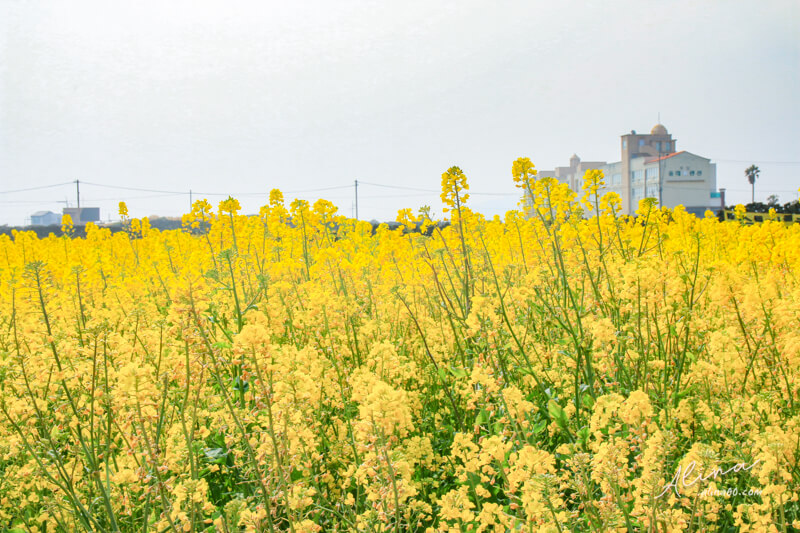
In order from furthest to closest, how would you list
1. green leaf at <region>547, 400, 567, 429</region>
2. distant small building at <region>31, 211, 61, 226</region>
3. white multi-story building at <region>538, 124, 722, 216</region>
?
distant small building at <region>31, 211, 61, 226</region>, white multi-story building at <region>538, 124, 722, 216</region>, green leaf at <region>547, 400, 567, 429</region>

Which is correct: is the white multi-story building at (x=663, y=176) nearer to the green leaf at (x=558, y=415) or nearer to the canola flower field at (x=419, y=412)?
the canola flower field at (x=419, y=412)

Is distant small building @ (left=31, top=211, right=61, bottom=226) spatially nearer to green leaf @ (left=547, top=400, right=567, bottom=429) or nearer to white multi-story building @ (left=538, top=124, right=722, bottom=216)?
white multi-story building @ (left=538, top=124, right=722, bottom=216)

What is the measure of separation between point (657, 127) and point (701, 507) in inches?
3800

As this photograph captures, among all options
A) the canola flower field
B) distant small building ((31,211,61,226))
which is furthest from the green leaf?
distant small building ((31,211,61,226))

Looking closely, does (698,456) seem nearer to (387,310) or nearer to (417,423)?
(417,423)

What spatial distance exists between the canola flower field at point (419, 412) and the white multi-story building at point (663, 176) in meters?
74.8

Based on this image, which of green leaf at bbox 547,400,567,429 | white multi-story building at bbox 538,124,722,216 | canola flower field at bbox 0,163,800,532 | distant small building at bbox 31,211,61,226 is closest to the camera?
canola flower field at bbox 0,163,800,532

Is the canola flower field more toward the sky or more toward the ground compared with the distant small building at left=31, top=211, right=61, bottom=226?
more toward the ground

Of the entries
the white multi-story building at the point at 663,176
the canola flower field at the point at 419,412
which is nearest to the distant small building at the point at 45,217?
the white multi-story building at the point at 663,176

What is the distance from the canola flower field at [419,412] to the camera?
1603 mm

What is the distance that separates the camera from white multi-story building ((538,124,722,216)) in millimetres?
75250

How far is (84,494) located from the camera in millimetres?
2258

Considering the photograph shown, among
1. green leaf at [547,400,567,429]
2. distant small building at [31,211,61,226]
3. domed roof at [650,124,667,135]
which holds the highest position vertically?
domed roof at [650,124,667,135]

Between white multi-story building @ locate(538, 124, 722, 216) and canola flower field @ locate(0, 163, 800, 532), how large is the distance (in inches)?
2944
